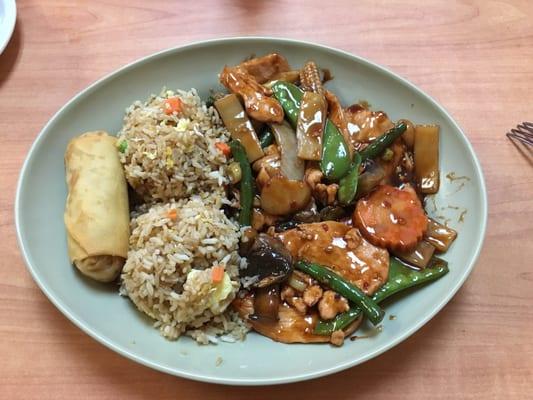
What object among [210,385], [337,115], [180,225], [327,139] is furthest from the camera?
[337,115]

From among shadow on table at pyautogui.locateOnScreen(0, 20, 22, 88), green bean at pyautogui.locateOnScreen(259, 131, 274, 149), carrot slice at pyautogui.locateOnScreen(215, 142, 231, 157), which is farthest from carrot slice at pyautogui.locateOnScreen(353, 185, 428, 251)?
shadow on table at pyautogui.locateOnScreen(0, 20, 22, 88)

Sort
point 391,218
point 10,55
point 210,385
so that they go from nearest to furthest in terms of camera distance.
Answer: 1. point 210,385
2. point 391,218
3. point 10,55

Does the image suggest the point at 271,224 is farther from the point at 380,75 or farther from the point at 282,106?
the point at 380,75

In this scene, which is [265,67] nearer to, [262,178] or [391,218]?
[262,178]

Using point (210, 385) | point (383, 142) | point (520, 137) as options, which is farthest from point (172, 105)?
point (520, 137)

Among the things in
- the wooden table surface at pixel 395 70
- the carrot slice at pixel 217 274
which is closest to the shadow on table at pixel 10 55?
the wooden table surface at pixel 395 70

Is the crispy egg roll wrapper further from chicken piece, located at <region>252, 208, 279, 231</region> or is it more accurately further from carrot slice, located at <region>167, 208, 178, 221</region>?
chicken piece, located at <region>252, 208, 279, 231</region>

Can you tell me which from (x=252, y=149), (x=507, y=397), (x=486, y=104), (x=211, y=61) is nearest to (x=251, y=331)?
(x=252, y=149)

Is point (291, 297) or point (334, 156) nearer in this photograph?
point (291, 297)
